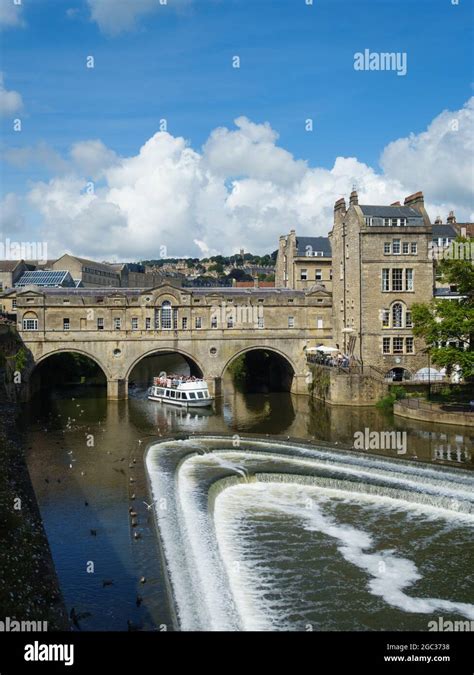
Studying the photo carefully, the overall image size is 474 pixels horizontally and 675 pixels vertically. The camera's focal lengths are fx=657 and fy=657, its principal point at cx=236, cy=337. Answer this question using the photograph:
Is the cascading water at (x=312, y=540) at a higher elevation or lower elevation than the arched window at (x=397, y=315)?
lower

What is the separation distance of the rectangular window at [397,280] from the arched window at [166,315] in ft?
60.6

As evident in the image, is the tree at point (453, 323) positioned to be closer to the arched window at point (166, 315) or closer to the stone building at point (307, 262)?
the arched window at point (166, 315)

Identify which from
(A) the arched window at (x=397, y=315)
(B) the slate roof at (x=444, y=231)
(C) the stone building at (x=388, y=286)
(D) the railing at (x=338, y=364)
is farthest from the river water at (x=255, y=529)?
(B) the slate roof at (x=444, y=231)

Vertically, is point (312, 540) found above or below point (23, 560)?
below

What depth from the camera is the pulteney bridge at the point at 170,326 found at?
53.6 metres

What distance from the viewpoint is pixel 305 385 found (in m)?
56.4

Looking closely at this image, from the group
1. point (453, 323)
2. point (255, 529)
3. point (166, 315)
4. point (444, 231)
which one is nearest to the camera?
point (255, 529)

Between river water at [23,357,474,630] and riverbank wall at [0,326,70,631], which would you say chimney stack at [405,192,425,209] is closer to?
river water at [23,357,474,630]

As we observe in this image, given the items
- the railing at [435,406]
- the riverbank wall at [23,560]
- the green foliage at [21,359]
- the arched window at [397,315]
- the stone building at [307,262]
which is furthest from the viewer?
the stone building at [307,262]

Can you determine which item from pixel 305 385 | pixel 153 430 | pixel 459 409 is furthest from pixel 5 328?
pixel 459 409

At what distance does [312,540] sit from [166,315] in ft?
117

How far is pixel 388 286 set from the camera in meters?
52.2

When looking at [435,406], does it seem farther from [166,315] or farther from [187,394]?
[166,315]

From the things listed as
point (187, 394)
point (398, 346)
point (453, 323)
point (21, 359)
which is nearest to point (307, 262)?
point (398, 346)
